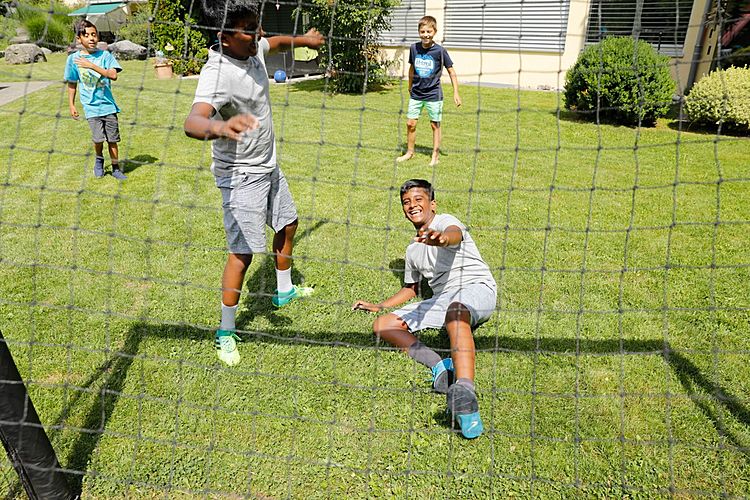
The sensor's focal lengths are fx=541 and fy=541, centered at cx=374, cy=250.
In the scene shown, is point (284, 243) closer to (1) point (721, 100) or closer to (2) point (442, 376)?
(2) point (442, 376)

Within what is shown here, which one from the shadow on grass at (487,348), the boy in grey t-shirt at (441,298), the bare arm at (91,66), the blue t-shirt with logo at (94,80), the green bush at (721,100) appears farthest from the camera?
the green bush at (721,100)

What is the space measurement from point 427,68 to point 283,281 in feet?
11.4

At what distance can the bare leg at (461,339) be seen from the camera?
7.85ft

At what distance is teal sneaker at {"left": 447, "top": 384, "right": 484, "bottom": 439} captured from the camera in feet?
7.29

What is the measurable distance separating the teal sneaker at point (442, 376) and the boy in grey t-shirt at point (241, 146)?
3.20ft

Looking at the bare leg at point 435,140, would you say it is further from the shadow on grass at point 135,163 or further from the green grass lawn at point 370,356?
the shadow on grass at point 135,163

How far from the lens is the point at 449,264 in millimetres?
2854

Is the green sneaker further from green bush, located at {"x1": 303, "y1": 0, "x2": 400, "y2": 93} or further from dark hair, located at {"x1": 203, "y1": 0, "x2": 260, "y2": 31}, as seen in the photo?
green bush, located at {"x1": 303, "y1": 0, "x2": 400, "y2": 93}

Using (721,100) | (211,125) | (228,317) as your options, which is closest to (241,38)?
(211,125)

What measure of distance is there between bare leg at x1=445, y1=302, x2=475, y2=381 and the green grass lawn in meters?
0.21

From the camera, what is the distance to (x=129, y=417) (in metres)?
2.37

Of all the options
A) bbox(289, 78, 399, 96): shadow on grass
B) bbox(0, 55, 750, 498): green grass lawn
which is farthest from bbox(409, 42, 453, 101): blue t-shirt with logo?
bbox(289, 78, 399, 96): shadow on grass

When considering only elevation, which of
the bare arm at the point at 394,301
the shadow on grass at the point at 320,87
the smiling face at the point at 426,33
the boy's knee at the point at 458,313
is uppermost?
the smiling face at the point at 426,33

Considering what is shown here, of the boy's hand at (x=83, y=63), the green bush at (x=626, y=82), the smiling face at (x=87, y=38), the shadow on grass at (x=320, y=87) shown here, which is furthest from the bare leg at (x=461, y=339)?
the shadow on grass at (x=320, y=87)
